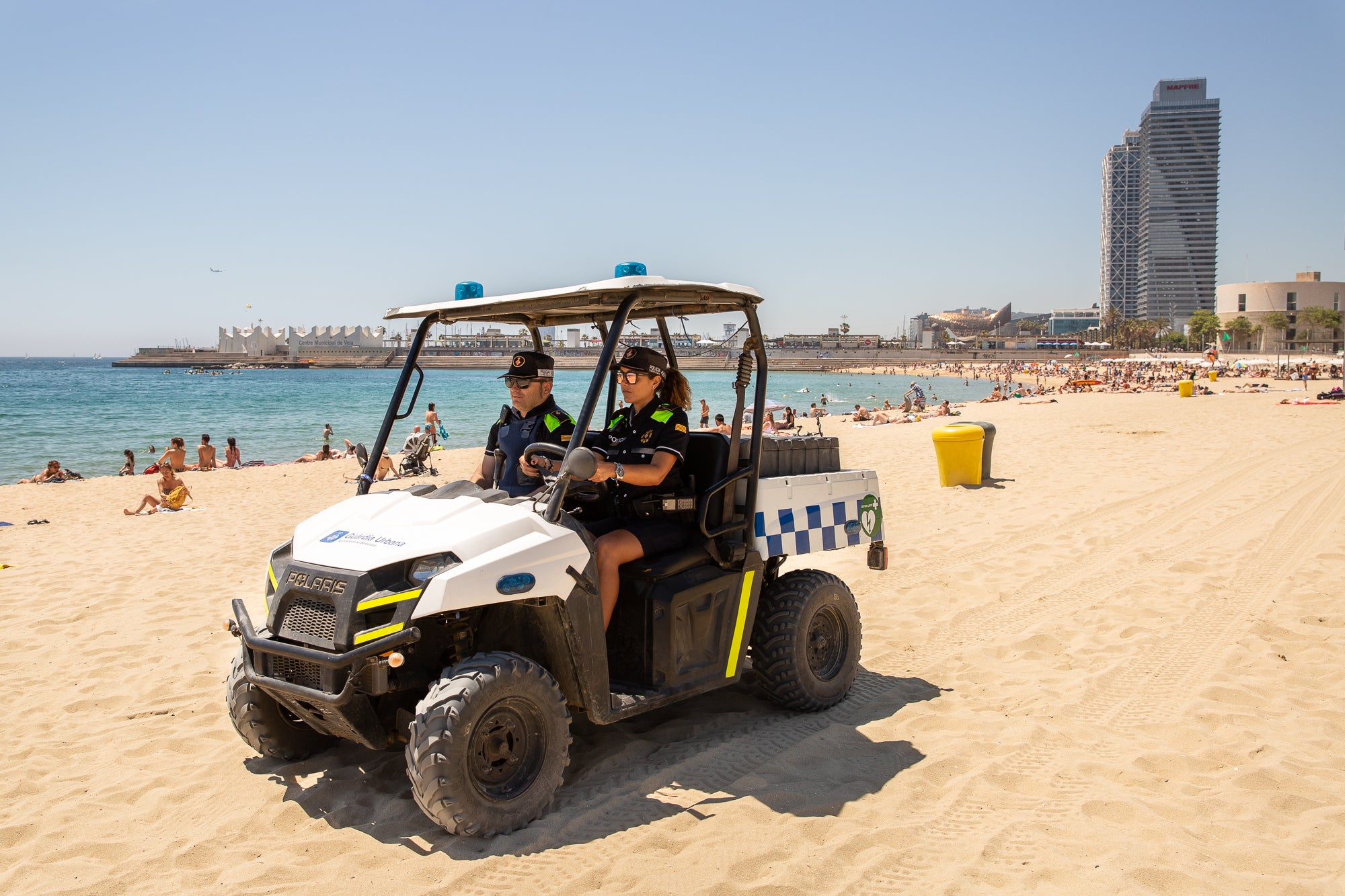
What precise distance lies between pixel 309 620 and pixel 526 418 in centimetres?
165

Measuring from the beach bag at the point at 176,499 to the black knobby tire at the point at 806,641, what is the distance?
11804mm

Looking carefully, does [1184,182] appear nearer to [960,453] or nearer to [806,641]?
[960,453]

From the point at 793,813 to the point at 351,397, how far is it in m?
68.8

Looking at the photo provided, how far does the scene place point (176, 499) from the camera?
44.1ft

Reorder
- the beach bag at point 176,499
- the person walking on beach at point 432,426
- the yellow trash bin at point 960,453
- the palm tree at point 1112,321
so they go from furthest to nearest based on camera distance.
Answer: the palm tree at point 1112,321 → the person walking on beach at point 432,426 → the beach bag at point 176,499 → the yellow trash bin at point 960,453

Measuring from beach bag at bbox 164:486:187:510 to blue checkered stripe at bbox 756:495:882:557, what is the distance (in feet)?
39.4

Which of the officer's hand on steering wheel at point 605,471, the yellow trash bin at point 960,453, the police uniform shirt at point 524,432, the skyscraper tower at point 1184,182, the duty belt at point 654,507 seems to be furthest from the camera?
the skyscraper tower at point 1184,182

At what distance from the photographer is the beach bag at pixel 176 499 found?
43.9 ft

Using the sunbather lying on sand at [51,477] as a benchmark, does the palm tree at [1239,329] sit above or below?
above

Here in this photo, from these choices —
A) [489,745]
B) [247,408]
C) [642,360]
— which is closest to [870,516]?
[642,360]

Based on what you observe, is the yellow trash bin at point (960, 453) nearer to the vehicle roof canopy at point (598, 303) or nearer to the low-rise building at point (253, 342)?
the vehicle roof canopy at point (598, 303)

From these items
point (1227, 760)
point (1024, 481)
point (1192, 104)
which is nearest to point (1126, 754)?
point (1227, 760)

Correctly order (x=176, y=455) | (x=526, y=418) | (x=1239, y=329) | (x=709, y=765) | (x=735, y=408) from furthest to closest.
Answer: (x=1239, y=329)
(x=176, y=455)
(x=526, y=418)
(x=735, y=408)
(x=709, y=765)

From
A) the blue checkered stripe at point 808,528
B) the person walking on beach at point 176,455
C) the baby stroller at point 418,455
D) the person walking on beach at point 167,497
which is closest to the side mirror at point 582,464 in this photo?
the blue checkered stripe at point 808,528
